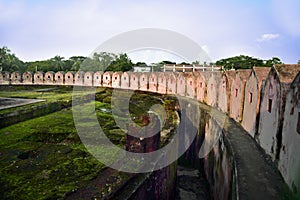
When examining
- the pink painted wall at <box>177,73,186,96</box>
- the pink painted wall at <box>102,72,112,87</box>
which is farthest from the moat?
the pink painted wall at <box>102,72,112,87</box>

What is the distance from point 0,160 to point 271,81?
5747 mm

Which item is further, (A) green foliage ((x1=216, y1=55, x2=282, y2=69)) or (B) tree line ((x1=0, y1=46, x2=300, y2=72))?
(A) green foliage ((x1=216, y1=55, x2=282, y2=69))

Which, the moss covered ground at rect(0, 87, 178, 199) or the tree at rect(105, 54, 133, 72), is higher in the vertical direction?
the tree at rect(105, 54, 133, 72)

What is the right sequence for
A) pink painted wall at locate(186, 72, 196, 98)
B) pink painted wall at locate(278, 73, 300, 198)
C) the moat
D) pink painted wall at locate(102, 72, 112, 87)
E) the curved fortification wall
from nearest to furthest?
pink painted wall at locate(278, 73, 300, 198) → the curved fortification wall → the moat → pink painted wall at locate(186, 72, 196, 98) → pink painted wall at locate(102, 72, 112, 87)

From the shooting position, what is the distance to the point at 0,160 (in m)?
5.29

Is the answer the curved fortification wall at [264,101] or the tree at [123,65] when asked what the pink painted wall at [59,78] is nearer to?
the tree at [123,65]

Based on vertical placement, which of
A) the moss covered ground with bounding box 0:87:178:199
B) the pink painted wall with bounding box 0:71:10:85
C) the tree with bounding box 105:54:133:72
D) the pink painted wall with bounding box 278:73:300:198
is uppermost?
the tree with bounding box 105:54:133:72

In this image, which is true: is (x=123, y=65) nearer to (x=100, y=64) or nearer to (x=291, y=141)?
(x=100, y=64)

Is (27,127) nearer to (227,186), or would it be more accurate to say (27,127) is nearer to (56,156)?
(56,156)

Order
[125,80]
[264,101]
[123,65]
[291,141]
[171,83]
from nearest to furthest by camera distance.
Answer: [291,141]
[264,101]
[171,83]
[125,80]
[123,65]

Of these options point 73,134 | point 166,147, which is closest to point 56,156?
point 73,134

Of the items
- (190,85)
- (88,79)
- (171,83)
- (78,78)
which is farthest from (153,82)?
(78,78)

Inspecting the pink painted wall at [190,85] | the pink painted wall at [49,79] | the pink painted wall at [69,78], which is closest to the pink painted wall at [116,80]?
the pink painted wall at [69,78]

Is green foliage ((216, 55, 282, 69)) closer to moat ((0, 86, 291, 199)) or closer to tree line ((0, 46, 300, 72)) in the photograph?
tree line ((0, 46, 300, 72))
